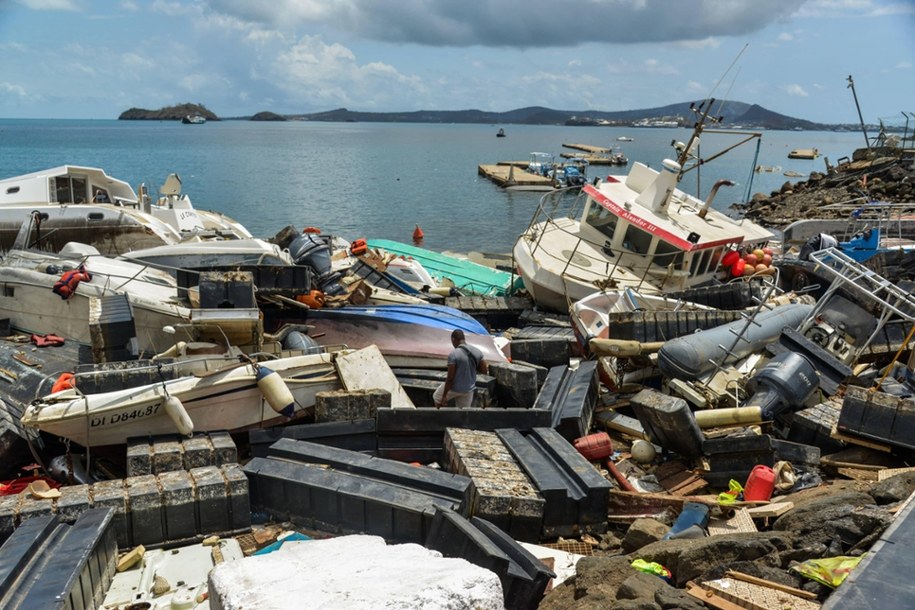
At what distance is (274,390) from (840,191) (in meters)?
36.2

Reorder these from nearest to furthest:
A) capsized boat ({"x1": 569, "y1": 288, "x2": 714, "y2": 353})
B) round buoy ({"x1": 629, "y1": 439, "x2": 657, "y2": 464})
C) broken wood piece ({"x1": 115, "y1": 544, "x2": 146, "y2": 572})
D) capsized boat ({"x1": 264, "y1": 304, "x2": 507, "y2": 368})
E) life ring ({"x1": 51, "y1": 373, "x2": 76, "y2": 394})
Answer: broken wood piece ({"x1": 115, "y1": 544, "x2": 146, "y2": 572}) → life ring ({"x1": 51, "y1": 373, "x2": 76, "y2": 394}) → round buoy ({"x1": 629, "y1": 439, "x2": 657, "y2": 464}) → capsized boat ({"x1": 264, "y1": 304, "x2": 507, "y2": 368}) → capsized boat ({"x1": 569, "y1": 288, "x2": 714, "y2": 353})

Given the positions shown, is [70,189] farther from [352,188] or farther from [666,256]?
[352,188]

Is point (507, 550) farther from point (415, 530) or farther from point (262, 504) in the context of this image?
point (262, 504)

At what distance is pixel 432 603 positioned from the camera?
3723mm

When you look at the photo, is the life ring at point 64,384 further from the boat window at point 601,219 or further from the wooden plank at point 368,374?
the boat window at point 601,219

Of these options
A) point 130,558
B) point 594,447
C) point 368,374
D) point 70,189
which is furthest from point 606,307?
point 70,189

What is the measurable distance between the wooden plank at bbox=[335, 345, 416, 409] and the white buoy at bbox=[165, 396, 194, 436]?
5.96 feet

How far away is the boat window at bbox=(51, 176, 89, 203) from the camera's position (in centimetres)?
1791

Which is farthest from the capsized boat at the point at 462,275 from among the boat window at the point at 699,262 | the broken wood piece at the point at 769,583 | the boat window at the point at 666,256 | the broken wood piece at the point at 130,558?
the broken wood piece at the point at 769,583

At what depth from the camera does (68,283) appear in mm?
10469

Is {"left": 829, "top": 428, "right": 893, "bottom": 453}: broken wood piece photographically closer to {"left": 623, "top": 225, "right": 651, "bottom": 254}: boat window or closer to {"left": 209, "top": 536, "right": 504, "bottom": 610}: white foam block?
{"left": 209, "top": 536, "right": 504, "bottom": 610}: white foam block

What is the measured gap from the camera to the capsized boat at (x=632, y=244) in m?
14.4

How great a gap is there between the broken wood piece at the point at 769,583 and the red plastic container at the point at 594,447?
3.39 m

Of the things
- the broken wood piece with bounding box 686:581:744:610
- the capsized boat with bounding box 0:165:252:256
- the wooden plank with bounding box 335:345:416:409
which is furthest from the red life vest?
the broken wood piece with bounding box 686:581:744:610
